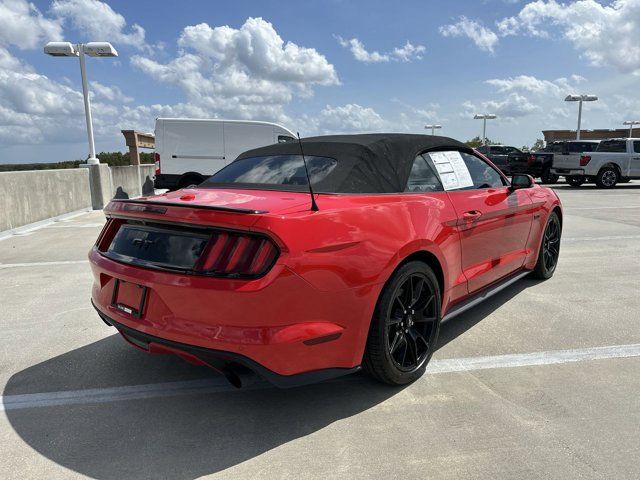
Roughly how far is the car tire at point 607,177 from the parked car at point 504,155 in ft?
9.30

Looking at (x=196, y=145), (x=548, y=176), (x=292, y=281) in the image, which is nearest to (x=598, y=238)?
(x=292, y=281)

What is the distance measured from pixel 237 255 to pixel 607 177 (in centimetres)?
1963

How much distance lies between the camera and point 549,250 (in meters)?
5.23

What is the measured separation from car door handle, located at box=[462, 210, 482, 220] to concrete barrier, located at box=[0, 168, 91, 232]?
28.7 ft

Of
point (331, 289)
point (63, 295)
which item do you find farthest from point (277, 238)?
point (63, 295)

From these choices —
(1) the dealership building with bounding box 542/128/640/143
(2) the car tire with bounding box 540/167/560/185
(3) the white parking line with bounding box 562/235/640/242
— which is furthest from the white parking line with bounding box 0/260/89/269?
(1) the dealership building with bounding box 542/128/640/143

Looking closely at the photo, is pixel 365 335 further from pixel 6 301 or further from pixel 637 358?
pixel 6 301

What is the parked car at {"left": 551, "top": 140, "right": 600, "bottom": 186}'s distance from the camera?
59.1 feet

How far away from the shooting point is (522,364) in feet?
10.6

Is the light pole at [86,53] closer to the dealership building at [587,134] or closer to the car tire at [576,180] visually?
the car tire at [576,180]

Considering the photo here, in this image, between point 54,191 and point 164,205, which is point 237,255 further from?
point 54,191

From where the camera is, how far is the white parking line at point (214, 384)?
280 cm

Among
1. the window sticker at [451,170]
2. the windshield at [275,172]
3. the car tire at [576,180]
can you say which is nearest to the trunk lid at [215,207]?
the windshield at [275,172]

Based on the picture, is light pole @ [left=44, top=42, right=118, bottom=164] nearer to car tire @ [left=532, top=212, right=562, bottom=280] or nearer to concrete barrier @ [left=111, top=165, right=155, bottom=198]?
concrete barrier @ [left=111, top=165, right=155, bottom=198]
